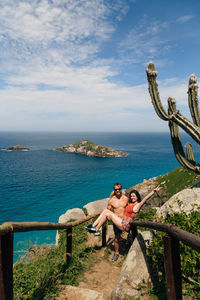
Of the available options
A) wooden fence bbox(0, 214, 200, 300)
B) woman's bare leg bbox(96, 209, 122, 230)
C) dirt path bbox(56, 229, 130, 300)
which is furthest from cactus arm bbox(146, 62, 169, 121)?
wooden fence bbox(0, 214, 200, 300)

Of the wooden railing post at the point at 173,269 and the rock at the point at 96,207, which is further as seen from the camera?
the rock at the point at 96,207

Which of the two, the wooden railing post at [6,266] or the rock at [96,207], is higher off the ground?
the wooden railing post at [6,266]

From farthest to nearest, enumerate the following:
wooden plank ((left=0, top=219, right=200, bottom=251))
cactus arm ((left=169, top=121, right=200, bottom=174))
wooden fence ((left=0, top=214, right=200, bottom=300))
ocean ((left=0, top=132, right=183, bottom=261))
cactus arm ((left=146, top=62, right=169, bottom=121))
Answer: ocean ((left=0, top=132, right=183, bottom=261)) < cactus arm ((left=169, top=121, right=200, bottom=174)) < cactus arm ((left=146, top=62, right=169, bottom=121)) < wooden fence ((left=0, top=214, right=200, bottom=300)) < wooden plank ((left=0, top=219, right=200, bottom=251))

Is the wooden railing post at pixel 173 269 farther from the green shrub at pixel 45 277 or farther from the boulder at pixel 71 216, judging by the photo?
the boulder at pixel 71 216

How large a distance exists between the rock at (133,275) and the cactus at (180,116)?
6.93 m

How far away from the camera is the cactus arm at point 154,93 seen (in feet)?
32.0

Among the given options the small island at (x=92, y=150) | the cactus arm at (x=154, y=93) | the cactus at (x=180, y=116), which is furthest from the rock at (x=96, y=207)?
the small island at (x=92, y=150)

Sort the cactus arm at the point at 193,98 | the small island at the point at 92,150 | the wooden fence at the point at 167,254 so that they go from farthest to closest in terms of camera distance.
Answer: the small island at the point at 92,150 → the cactus arm at the point at 193,98 → the wooden fence at the point at 167,254

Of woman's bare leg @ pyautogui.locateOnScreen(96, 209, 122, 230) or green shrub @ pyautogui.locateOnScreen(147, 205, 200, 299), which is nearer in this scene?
green shrub @ pyautogui.locateOnScreen(147, 205, 200, 299)

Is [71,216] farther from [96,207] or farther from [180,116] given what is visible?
[180,116]

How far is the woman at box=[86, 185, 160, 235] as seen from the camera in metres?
5.20

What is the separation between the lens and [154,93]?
10.0 meters

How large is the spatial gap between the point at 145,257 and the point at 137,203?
2.04 meters

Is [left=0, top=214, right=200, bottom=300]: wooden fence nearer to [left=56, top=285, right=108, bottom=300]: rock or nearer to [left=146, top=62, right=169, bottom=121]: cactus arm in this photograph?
[left=56, top=285, right=108, bottom=300]: rock
